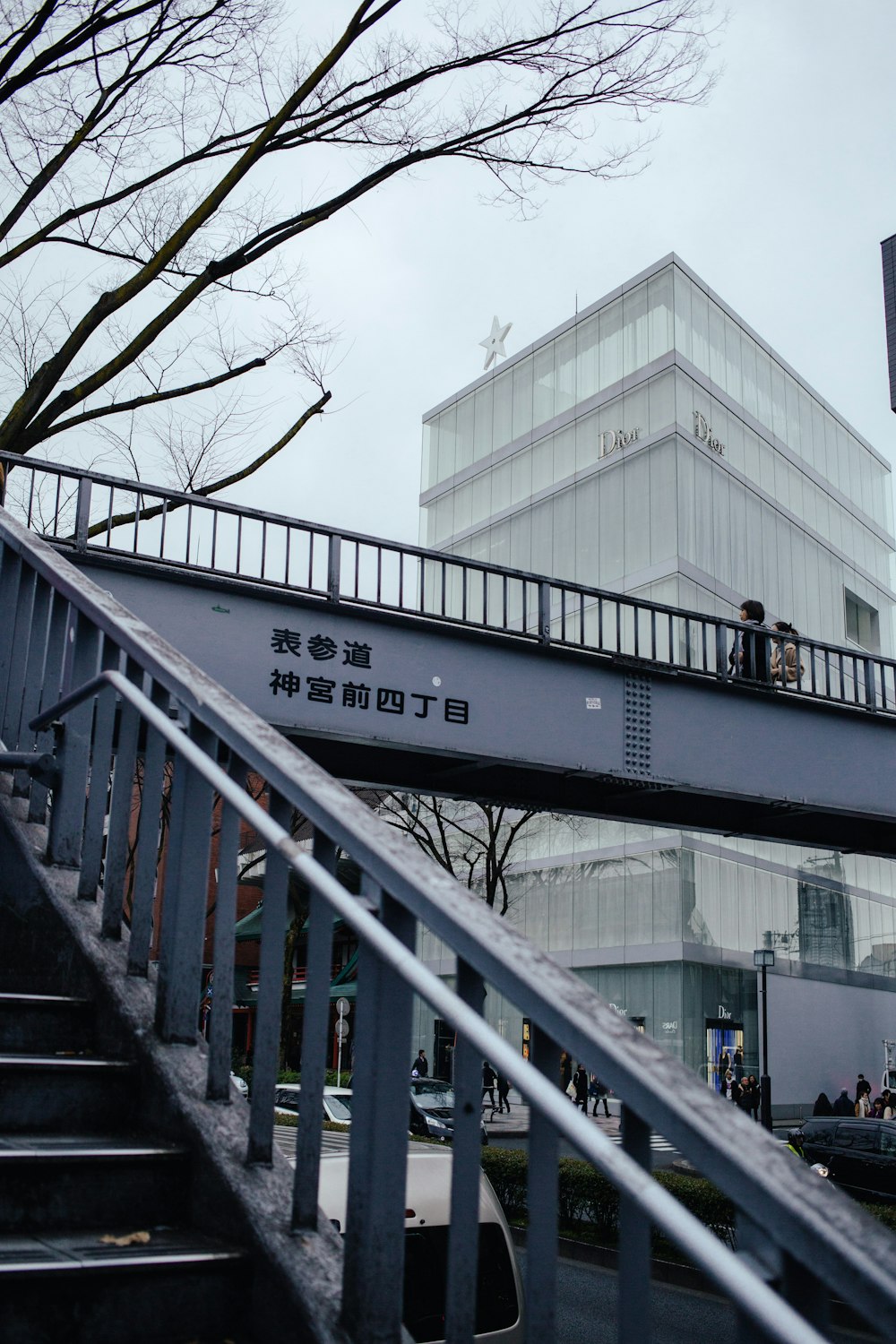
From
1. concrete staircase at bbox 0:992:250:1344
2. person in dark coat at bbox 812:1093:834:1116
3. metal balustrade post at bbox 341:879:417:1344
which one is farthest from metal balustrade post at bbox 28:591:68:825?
person in dark coat at bbox 812:1093:834:1116

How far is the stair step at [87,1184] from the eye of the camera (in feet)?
9.93

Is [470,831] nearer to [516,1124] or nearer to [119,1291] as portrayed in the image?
[516,1124]

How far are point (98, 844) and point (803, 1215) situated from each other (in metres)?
3.38

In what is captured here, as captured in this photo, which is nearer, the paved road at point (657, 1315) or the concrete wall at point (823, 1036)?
the paved road at point (657, 1315)

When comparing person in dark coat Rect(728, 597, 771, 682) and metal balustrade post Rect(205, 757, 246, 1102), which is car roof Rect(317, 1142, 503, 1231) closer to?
metal balustrade post Rect(205, 757, 246, 1102)

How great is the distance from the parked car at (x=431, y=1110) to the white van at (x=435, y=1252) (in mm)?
13370

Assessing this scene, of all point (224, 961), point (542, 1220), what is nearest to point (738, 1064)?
point (224, 961)

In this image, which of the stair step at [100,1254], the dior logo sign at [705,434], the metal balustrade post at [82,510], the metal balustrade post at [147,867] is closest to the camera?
the stair step at [100,1254]

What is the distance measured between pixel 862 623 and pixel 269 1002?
58322 millimetres

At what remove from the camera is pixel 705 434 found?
47.4 metres

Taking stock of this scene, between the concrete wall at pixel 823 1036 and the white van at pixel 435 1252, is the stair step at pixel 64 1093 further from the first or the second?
the concrete wall at pixel 823 1036

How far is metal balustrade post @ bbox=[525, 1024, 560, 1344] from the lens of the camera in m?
2.15

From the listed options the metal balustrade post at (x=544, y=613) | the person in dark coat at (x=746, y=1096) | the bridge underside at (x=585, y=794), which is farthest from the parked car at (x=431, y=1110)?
the person in dark coat at (x=746, y=1096)

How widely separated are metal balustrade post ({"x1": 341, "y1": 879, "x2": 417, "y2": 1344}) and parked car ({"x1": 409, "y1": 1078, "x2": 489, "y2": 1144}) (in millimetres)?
17771
